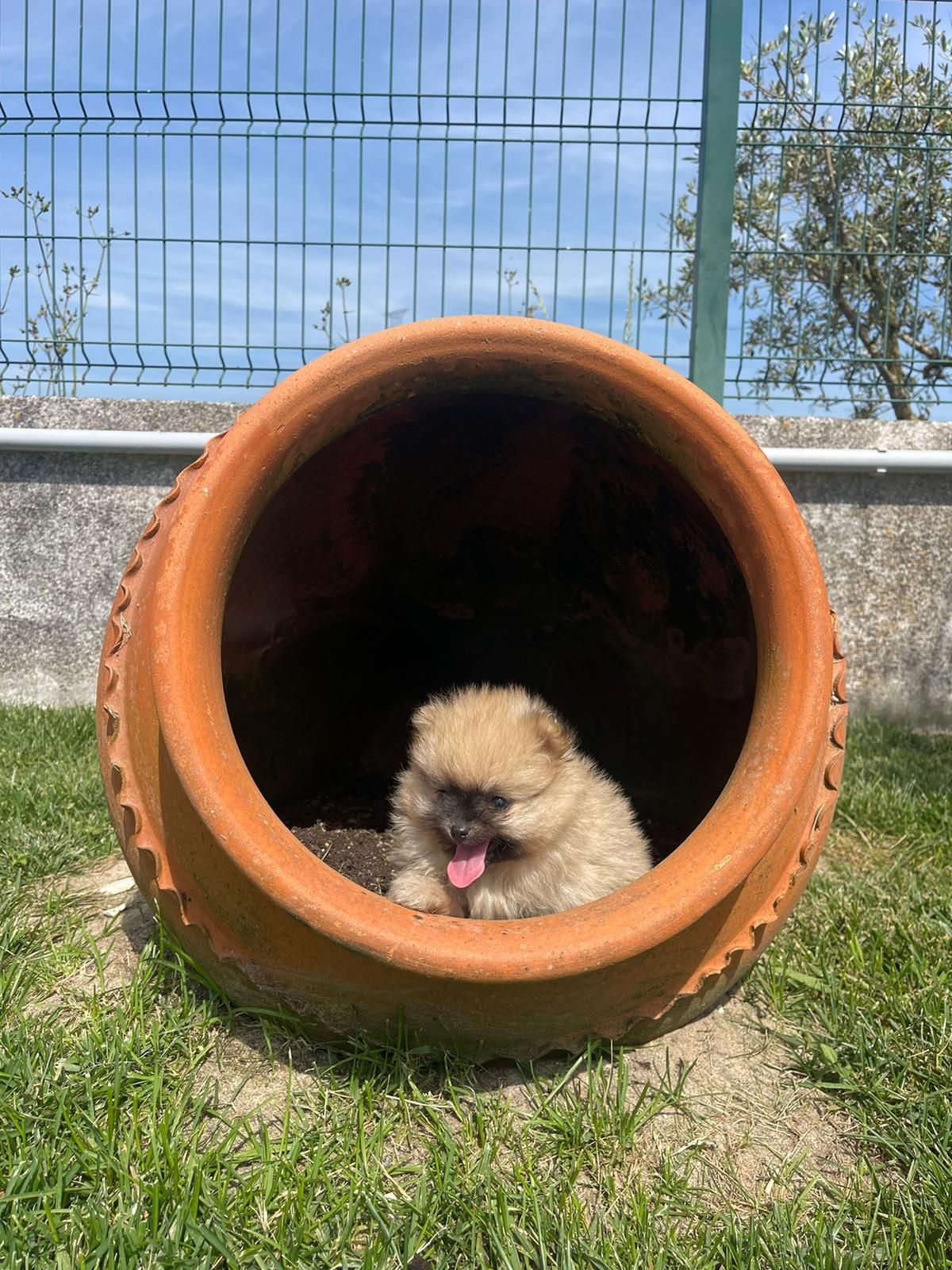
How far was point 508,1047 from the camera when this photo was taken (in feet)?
6.45

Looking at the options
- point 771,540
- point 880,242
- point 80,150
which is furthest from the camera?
point 880,242

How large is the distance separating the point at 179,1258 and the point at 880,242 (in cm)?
585

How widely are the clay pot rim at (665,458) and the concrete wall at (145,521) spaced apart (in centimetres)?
301

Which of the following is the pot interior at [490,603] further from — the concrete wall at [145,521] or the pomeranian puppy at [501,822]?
the concrete wall at [145,521]

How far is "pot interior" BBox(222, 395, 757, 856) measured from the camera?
2.86 metres

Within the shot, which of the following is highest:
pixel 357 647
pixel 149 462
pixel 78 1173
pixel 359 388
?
pixel 359 388

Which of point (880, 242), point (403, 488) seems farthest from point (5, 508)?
point (880, 242)

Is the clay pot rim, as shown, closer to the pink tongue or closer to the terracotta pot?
the terracotta pot

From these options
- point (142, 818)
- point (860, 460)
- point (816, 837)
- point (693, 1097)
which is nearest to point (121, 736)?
point (142, 818)

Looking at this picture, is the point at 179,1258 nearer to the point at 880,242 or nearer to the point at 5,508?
the point at 5,508

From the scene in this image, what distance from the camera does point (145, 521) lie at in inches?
201

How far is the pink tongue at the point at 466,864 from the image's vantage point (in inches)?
91.7

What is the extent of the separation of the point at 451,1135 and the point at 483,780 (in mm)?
781

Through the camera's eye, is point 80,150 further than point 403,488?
Yes
